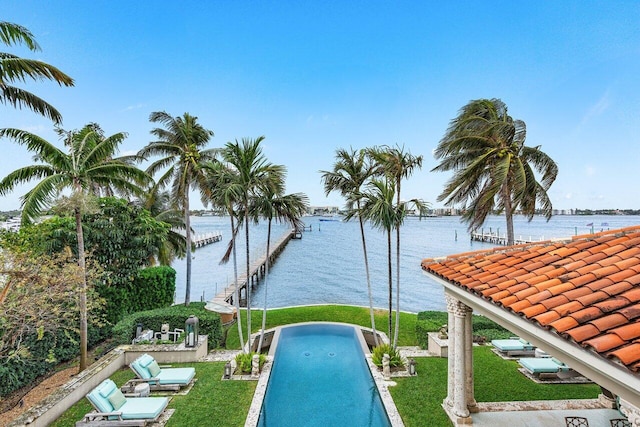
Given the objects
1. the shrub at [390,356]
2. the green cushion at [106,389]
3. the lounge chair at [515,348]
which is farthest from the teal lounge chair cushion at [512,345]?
the green cushion at [106,389]

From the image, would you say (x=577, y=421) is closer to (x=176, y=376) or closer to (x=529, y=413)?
(x=529, y=413)

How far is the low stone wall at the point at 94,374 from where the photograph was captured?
23.0 feet

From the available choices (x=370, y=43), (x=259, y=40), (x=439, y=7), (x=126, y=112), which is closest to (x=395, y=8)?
(x=439, y=7)

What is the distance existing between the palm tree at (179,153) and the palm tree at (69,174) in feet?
18.6

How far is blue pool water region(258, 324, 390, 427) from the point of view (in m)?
7.80

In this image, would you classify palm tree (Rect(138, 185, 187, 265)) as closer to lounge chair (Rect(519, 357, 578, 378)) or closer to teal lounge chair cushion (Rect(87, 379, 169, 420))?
teal lounge chair cushion (Rect(87, 379, 169, 420))

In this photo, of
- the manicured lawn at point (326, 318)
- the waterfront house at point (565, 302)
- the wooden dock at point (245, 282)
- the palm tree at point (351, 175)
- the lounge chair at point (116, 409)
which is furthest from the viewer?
the wooden dock at point (245, 282)

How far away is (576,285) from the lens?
392 cm

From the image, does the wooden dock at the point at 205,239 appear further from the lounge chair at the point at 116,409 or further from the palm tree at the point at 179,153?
the lounge chair at the point at 116,409

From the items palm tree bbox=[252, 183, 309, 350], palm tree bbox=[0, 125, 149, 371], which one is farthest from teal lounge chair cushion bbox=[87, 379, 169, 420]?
palm tree bbox=[252, 183, 309, 350]

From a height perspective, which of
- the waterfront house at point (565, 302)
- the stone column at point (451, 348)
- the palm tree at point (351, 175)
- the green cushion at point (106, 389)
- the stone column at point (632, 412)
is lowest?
the green cushion at point (106, 389)

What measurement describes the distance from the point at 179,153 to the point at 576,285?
17349mm

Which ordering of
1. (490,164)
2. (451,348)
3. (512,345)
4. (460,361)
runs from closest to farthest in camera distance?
(460,361)
(451,348)
(512,345)
(490,164)

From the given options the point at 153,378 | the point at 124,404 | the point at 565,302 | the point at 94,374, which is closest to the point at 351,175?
the point at 565,302
